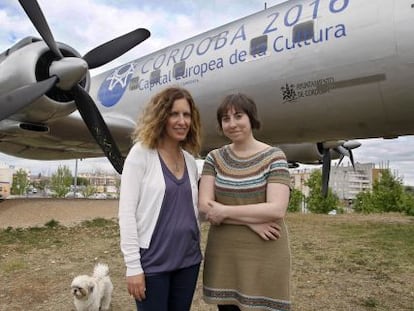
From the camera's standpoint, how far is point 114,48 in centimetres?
710

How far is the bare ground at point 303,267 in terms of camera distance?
4504 mm

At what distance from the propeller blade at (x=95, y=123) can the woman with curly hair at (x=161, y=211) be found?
156 inches

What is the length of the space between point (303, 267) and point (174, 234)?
467 centimetres

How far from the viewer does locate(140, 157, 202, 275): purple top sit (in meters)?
2.01

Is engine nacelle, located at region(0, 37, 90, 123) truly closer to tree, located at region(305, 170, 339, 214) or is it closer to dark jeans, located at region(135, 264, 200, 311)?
dark jeans, located at region(135, 264, 200, 311)

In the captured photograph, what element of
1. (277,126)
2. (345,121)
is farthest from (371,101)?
(277,126)

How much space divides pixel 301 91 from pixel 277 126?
76 centimetres

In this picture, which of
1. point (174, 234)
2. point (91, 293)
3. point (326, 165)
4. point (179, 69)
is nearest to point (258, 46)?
point (179, 69)

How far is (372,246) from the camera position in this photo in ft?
26.7

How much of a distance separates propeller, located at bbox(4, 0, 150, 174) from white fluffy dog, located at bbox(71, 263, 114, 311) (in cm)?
205

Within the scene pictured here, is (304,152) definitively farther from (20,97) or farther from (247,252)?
(247,252)

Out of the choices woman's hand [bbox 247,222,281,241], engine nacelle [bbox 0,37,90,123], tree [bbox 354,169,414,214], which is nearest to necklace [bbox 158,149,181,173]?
woman's hand [bbox 247,222,281,241]

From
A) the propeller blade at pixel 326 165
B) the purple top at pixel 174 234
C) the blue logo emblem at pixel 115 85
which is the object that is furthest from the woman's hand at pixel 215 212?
the propeller blade at pixel 326 165

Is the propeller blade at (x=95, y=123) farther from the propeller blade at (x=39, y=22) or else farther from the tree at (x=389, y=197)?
the tree at (x=389, y=197)
